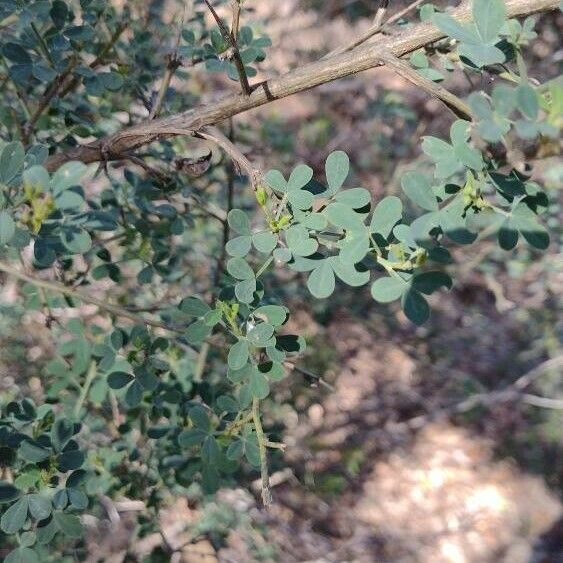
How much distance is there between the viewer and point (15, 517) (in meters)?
1.02

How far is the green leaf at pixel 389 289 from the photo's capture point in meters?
0.86

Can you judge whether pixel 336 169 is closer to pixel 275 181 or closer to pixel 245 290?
pixel 275 181

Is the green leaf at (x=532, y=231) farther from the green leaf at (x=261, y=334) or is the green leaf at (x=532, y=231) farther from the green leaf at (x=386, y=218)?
the green leaf at (x=261, y=334)

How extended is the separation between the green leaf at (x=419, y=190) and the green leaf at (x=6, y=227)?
A: 480mm

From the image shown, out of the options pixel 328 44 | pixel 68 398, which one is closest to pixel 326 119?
pixel 328 44

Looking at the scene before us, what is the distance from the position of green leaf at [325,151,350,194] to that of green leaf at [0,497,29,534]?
0.67m

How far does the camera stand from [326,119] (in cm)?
434

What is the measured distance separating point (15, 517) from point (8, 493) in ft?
0.16

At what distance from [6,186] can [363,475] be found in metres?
2.52

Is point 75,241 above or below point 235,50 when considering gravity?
below

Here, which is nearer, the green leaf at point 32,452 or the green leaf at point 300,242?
the green leaf at point 300,242

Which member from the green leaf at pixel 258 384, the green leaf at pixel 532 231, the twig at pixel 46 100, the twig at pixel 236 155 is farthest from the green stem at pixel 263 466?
the twig at pixel 46 100

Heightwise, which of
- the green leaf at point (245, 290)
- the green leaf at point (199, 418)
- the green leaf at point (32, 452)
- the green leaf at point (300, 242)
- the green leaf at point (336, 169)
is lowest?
the green leaf at point (199, 418)

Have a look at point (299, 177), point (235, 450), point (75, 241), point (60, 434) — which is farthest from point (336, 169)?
point (60, 434)
